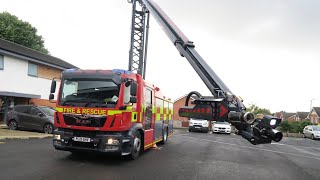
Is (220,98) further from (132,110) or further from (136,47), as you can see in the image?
(136,47)

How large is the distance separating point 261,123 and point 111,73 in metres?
4.39

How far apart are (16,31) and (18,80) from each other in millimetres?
22007

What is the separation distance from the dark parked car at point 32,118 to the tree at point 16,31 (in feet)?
83.2

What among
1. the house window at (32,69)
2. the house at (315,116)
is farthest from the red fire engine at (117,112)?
the house at (315,116)

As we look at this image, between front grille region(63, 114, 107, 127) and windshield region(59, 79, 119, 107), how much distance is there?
36cm

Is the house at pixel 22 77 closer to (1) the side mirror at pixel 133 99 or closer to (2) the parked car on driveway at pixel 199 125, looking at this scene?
(1) the side mirror at pixel 133 99

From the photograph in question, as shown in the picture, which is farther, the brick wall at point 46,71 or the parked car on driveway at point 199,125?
the parked car on driveway at point 199,125

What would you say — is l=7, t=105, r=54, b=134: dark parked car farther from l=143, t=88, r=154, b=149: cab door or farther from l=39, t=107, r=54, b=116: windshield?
l=143, t=88, r=154, b=149: cab door

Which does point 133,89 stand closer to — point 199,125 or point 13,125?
point 13,125

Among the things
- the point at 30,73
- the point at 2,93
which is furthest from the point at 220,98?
the point at 30,73

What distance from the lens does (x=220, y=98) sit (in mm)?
8570

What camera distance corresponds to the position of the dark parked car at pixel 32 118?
1644cm

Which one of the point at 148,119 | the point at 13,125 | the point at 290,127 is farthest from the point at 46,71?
the point at 290,127

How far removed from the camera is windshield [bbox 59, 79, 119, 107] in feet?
28.5
